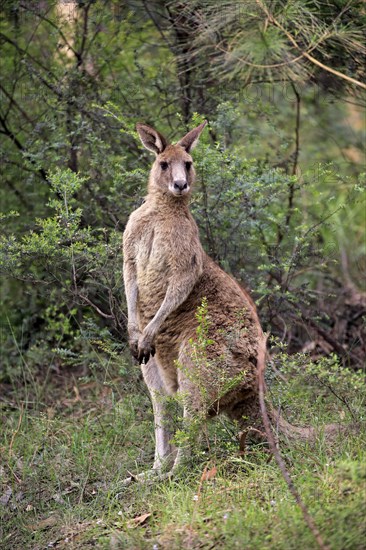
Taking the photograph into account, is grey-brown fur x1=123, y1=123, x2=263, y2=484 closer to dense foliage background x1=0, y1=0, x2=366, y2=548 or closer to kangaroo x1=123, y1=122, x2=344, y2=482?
kangaroo x1=123, y1=122, x2=344, y2=482

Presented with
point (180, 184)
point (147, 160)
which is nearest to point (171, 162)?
point (180, 184)

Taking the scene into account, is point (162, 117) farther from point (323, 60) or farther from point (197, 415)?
point (197, 415)

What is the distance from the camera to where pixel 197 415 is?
4.92 metres

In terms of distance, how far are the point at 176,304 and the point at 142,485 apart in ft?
3.49

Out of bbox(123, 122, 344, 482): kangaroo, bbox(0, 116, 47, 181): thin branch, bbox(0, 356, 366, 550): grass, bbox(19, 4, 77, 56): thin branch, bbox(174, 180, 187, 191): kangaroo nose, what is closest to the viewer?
bbox(0, 356, 366, 550): grass

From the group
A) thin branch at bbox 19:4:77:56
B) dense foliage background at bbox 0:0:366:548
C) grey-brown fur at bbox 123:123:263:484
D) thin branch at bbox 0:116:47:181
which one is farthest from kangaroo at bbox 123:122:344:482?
thin branch at bbox 19:4:77:56

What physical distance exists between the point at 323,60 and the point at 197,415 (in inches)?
121

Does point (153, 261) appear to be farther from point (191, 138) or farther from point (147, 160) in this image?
point (147, 160)

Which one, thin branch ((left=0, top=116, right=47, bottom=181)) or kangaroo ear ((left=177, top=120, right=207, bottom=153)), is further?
thin branch ((left=0, top=116, right=47, bottom=181))

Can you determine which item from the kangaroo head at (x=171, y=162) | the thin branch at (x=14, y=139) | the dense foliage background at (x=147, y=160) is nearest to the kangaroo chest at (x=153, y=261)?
the kangaroo head at (x=171, y=162)

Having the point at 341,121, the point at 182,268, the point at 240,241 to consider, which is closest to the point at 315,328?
the point at 240,241

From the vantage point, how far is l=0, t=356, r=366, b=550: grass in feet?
12.4

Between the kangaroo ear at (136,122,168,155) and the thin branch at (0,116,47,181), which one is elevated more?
the thin branch at (0,116,47,181)

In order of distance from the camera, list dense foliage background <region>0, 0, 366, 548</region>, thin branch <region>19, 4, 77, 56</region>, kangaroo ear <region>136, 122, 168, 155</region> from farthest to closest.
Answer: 1. thin branch <region>19, 4, 77, 56</region>
2. dense foliage background <region>0, 0, 366, 548</region>
3. kangaroo ear <region>136, 122, 168, 155</region>
